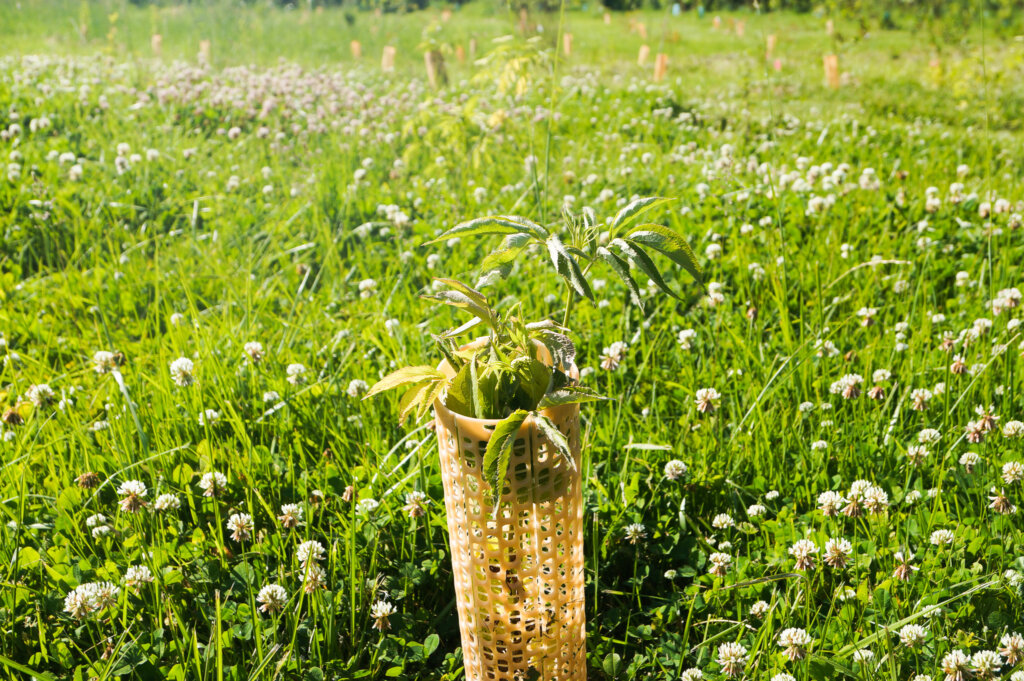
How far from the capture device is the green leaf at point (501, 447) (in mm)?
1435

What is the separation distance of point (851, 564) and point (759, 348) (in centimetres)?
96

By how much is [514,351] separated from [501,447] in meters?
0.21

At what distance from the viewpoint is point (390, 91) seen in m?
7.67

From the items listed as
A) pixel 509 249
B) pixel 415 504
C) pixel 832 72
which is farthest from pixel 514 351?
pixel 832 72

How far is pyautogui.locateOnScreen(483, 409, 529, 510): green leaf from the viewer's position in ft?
4.71

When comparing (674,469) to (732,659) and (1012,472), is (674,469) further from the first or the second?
(1012,472)

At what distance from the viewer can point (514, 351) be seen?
1.59m

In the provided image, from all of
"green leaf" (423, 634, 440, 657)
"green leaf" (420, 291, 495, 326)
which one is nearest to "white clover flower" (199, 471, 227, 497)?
"green leaf" (423, 634, 440, 657)

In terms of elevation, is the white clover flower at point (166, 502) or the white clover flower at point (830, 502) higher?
the white clover flower at point (830, 502)

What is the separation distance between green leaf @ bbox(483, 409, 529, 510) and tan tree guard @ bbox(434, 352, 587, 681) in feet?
0.19

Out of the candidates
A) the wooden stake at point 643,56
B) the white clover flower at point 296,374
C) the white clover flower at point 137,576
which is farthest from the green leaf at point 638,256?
the wooden stake at point 643,56

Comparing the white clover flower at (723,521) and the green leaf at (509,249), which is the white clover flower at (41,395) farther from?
the white clover flower at (723,521)

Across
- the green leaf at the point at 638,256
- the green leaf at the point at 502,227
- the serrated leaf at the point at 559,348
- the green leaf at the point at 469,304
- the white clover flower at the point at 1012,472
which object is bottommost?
the white clover flower at the point at 1012,472

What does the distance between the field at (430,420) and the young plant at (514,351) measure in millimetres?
538
